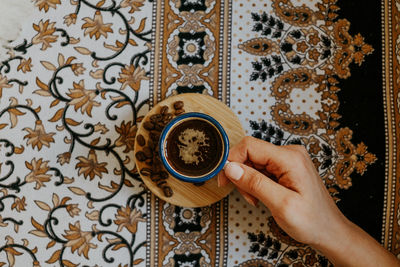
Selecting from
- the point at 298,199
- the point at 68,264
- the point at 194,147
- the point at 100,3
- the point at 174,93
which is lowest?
the point at 68,264

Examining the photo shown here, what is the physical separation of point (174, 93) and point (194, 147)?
0.22 metres

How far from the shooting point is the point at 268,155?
1000 millimetres

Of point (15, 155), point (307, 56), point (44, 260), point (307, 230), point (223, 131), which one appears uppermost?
point (307, 56)

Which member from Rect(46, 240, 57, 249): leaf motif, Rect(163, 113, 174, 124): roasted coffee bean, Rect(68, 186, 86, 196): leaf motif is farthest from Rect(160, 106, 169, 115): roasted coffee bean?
Rect(46, 240, 57, 249): leaf motif

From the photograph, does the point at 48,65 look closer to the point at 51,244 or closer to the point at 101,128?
the point at 101,128

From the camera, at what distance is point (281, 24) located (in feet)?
3.90

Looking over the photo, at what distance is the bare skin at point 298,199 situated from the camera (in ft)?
3.13

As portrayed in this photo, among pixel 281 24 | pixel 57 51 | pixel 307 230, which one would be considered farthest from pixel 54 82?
pixel 307 230

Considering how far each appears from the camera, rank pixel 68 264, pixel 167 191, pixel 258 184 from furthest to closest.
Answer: pixel 68 264
pixel 167 191
pixel 258 184

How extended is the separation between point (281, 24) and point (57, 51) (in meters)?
0.66

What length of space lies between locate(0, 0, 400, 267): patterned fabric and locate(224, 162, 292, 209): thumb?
0.21 meters

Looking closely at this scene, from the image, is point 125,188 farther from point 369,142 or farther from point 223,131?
point 369,142

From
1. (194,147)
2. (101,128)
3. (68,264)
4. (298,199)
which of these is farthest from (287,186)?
(68,264)

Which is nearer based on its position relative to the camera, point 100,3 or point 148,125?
point 148,125
